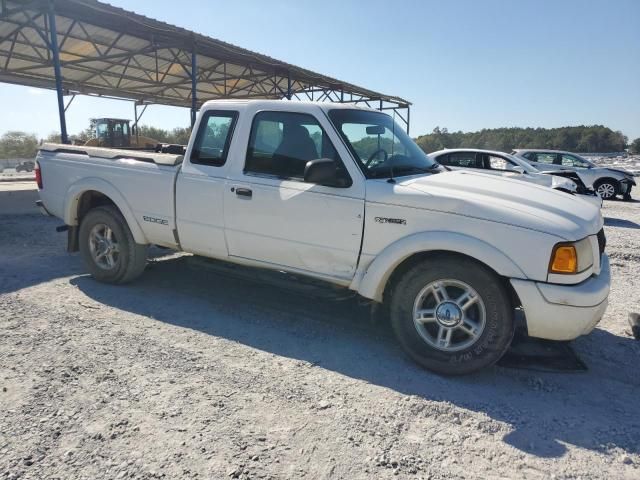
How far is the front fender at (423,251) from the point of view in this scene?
2943mm

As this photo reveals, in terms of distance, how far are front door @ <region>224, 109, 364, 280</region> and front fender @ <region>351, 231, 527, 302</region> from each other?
189mm

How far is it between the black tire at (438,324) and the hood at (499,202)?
0.39 meters

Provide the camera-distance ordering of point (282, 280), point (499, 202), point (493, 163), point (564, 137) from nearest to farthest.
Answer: point (499, 202), point (282, 280), point (493, 163), point (564, 137)

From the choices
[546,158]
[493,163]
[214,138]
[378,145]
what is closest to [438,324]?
[378,145]

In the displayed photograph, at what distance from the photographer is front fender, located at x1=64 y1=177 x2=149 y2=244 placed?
4672mm

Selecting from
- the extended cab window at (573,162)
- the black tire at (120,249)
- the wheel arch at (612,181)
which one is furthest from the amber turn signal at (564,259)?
the wheel arch at (612,181)

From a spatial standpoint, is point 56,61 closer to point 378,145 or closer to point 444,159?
point 444,159

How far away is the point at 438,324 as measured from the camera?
3248 mm

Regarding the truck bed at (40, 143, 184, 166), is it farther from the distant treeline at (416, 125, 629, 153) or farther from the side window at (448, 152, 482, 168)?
the distant treeline at (416, 125, 629, 153)

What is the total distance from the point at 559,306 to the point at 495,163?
887 cm

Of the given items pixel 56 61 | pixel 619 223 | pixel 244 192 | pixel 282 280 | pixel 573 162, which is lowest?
pixel 619 223

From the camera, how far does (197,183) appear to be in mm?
4137

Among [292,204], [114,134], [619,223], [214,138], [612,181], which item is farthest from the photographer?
[114,134]

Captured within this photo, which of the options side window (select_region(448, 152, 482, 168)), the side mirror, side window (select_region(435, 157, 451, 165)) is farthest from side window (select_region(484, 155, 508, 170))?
the side mirror
